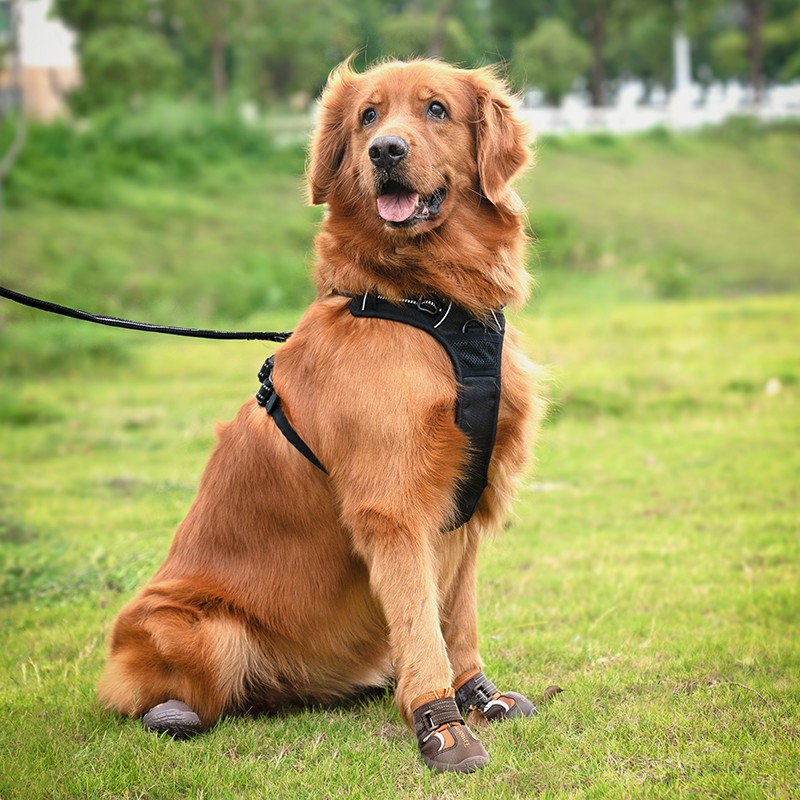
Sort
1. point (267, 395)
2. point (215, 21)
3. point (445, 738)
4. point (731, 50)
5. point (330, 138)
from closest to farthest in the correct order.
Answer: point (445, 738)
point (267, 395)
point (330, 138)
point (215, 21)
point (731, 50)

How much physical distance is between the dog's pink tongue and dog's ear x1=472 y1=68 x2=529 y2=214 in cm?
29

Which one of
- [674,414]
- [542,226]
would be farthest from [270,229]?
[674,414]

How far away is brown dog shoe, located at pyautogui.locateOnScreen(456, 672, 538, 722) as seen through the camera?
365cm

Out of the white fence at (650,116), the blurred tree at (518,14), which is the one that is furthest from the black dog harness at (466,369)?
the blurred tree at (518,14)

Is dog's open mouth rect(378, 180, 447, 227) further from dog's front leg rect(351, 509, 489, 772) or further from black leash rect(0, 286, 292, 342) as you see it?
dog's front leg rect(351, 509, 489, 772)

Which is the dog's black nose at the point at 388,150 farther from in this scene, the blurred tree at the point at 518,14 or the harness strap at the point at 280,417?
the blurred tree at the point at 518,14

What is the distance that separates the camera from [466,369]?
11.2 feet

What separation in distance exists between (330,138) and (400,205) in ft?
1.74

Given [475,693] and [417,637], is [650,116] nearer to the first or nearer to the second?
[475,693]

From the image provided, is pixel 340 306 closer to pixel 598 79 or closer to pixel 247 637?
pixel 247 637

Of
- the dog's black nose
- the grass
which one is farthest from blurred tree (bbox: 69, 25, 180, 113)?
the dog's black nose

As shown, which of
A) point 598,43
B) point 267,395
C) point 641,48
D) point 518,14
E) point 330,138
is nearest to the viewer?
point 267,395

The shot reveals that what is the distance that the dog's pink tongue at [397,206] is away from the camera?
139 inches

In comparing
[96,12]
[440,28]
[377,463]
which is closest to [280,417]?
[377,463]
